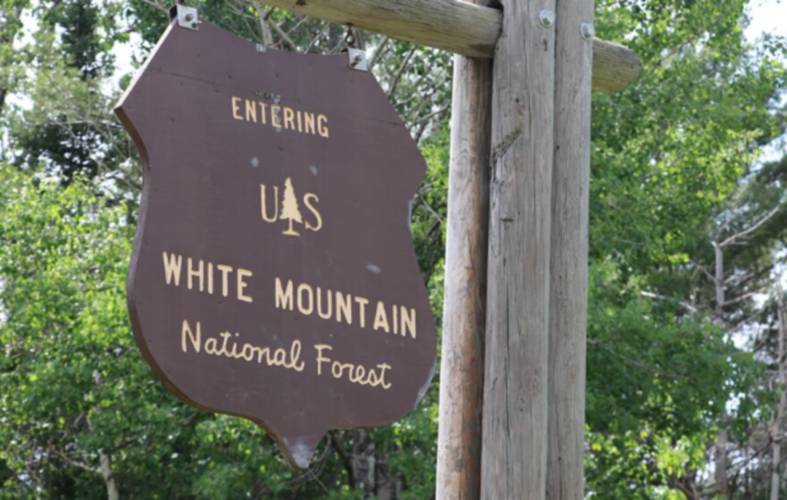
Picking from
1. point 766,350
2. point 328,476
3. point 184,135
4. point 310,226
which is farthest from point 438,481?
point 766,350

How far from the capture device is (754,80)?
16.6m

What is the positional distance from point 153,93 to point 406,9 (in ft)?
3.00

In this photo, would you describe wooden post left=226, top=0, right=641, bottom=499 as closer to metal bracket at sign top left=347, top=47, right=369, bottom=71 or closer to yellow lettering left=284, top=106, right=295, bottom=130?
metal bracket at sign top left=347, top=47, right=369, bottom=71

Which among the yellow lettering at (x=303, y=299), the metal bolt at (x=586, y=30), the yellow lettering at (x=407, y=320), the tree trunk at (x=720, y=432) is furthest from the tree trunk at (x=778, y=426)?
the yellow lettering at (x=303, y=299)

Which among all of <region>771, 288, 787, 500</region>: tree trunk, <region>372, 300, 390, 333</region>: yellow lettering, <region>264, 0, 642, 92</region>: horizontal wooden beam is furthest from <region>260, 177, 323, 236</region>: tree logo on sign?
<region>771, 288, 787, 500</region>: tree trunk

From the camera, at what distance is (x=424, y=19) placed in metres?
4.21

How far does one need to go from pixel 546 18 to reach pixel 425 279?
37.6 ft

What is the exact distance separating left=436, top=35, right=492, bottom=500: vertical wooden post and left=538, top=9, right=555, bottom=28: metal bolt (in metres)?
0.19

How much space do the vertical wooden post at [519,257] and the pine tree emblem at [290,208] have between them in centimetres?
70

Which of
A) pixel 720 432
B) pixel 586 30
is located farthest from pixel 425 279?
pixel 586 30

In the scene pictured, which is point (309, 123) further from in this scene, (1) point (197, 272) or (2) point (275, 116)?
(1) point (197, 272)

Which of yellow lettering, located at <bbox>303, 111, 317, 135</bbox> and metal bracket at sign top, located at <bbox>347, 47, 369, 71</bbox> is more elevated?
metal bracket at sign top, located at <bbox>347, 47, 369, 71</bbox>

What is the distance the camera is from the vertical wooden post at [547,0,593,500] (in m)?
4.25

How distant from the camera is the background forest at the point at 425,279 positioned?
13.8m
